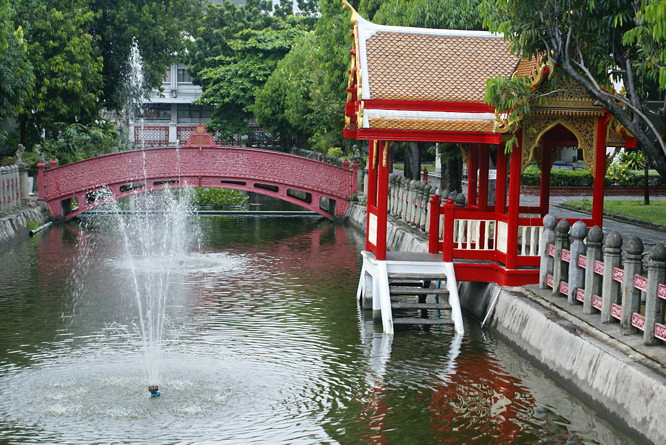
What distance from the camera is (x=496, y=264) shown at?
1563 centimetres

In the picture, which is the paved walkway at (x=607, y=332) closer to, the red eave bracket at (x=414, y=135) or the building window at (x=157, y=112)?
the red eave bracket at (x=414, y=135)

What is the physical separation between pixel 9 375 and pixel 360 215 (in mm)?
18619

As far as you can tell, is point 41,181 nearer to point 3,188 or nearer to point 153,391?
point 3,188

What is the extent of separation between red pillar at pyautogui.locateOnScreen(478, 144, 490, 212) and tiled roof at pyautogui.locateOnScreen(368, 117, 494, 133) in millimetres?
2365

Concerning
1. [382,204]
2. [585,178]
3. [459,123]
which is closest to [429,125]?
[459,123]

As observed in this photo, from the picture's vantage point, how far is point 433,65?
15828 mm

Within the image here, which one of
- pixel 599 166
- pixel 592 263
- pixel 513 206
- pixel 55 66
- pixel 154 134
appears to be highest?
pixel 55 66

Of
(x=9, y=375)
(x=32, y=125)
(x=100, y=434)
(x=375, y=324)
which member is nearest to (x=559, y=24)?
(x=375, y=324)

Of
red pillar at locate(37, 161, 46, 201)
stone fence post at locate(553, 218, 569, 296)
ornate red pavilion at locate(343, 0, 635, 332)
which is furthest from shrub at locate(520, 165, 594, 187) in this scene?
stone fence post at locate(553, 218, 569, 296)

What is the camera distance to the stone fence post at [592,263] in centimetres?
1251

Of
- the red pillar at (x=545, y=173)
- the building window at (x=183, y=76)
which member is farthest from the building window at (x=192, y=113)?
the red pillar at (x=545, y=173)

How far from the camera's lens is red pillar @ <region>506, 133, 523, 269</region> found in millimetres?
14898

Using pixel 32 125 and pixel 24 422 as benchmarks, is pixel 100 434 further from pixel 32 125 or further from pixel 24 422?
pixel 32 125

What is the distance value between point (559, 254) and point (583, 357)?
2.66m
